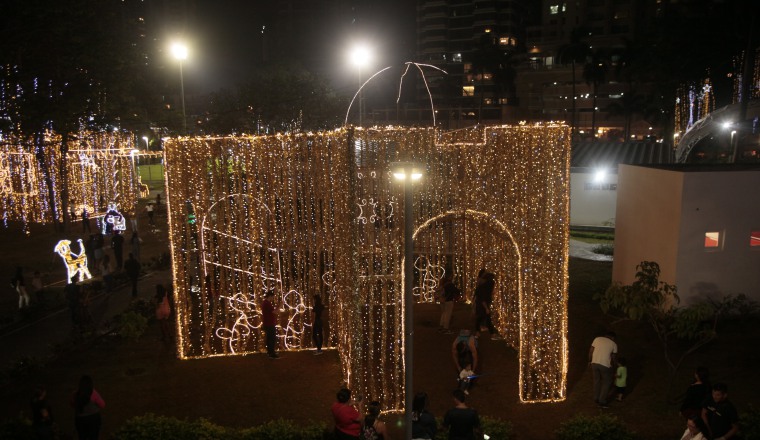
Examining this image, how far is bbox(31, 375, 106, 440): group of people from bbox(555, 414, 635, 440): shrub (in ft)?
20.4

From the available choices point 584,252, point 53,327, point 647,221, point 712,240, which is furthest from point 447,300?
point 584,252

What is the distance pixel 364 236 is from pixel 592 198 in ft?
65.2

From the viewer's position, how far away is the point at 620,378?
29.5 feet

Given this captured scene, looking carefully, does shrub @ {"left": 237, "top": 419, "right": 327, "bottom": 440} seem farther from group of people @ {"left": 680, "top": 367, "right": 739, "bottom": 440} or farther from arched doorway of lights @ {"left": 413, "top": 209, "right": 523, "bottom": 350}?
arched doorway of lights @ {"left": 413, "top": 209, "right": 523, "bottom": 350}

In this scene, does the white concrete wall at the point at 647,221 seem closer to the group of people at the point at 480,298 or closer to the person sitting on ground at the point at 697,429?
the group of people at the point at 480,298

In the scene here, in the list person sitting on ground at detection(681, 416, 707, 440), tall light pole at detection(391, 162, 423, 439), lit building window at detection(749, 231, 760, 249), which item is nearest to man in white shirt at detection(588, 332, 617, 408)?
person sitting on ground at detection(681, 416, 707, 440)

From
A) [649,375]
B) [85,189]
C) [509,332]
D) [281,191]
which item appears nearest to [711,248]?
[649,375]

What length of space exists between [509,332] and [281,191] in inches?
208

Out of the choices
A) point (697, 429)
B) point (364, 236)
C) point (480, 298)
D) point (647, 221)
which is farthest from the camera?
point (647, 221)

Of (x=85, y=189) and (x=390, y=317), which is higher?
(x=85, y=189)

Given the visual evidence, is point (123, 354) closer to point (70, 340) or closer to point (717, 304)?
point (70, 340)

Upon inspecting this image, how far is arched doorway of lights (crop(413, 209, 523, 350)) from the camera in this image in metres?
11.1

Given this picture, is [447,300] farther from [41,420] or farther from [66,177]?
[66,177]

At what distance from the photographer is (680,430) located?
8180mm
